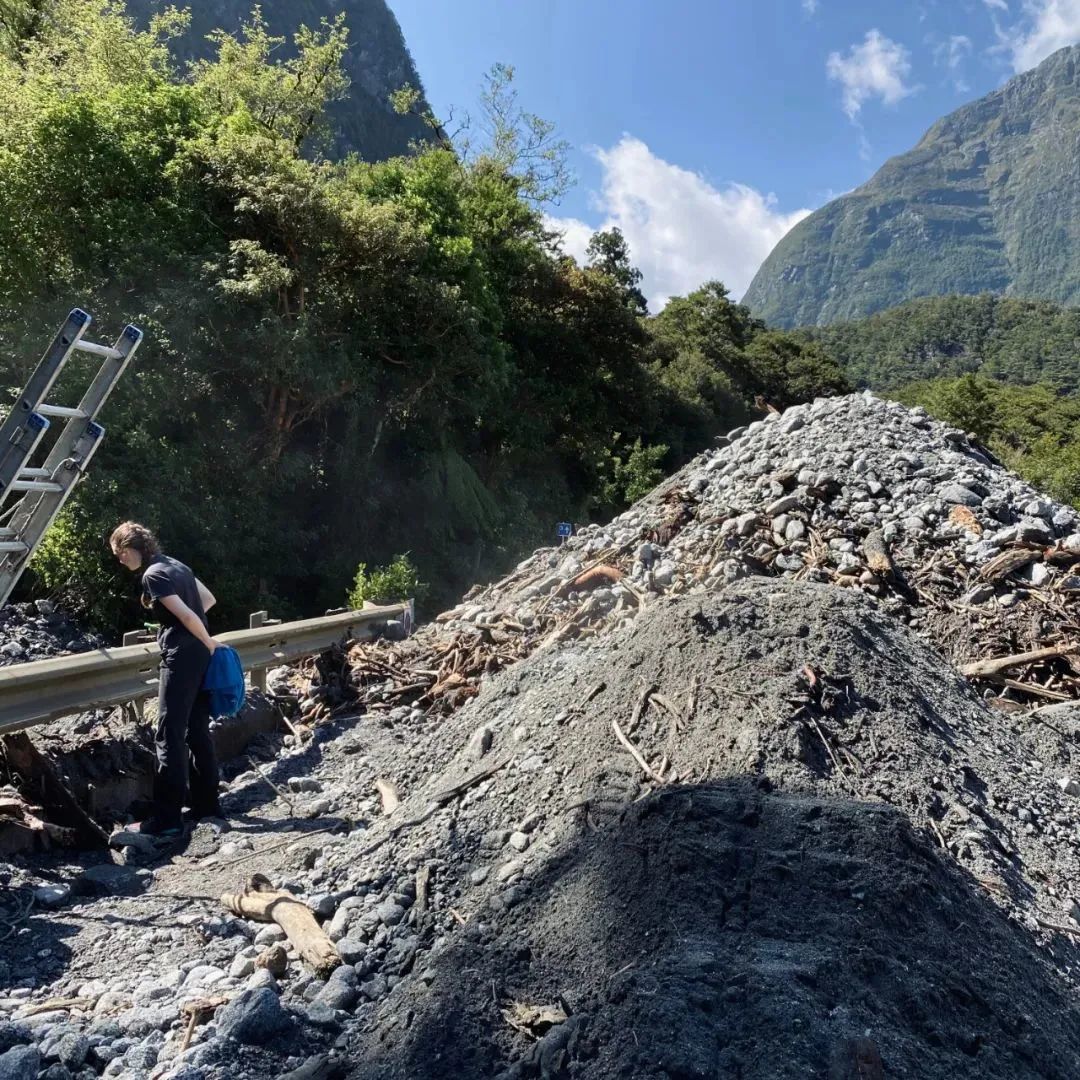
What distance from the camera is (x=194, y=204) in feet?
41.4

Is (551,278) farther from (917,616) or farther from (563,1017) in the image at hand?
(563,1017)

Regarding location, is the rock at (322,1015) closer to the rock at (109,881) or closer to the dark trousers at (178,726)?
the rock at (109,881)

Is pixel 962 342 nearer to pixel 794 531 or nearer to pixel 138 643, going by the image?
pixel 794 531

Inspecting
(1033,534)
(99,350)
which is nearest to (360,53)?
(1033,534)

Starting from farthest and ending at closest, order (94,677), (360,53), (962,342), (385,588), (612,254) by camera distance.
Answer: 1. (360,53)
2. (962,342)
3. (612,254)
4. (385,588)
5. (94,677)

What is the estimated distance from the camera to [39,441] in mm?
3834

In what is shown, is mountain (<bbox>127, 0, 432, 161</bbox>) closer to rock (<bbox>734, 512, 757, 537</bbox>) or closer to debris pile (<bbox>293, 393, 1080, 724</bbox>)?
debris pile (<bbox>293, 393, 1080, 724</bbox>)

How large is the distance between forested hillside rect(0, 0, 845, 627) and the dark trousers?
6.51m

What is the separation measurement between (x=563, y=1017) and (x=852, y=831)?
115 centimetres

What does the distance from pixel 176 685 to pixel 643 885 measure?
294 cm

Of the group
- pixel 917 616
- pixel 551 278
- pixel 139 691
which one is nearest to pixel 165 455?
pixel 139 691

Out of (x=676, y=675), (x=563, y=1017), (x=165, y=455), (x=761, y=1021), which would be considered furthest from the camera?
(x=165, y=455)

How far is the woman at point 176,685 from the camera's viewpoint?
15.1 feet

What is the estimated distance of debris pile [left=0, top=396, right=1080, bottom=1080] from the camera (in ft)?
7.66
